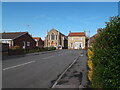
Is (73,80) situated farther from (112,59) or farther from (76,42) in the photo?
(76,42)

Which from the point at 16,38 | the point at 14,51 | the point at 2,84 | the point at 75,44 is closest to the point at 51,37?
the point at 75,44

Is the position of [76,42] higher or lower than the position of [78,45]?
higher

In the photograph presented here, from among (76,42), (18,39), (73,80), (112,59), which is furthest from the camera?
(76,42)

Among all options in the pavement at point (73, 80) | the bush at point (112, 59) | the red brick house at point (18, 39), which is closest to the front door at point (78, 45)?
the red brick house at point (18, 39)

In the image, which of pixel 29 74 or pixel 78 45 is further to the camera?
pixel 78 45

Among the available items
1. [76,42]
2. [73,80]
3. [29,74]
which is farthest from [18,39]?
[76,42]

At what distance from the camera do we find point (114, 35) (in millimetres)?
2549

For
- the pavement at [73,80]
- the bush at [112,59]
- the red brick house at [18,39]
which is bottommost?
the pavement at [73,80]

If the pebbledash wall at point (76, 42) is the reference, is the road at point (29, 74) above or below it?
below

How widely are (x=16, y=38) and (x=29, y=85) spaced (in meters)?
30.0

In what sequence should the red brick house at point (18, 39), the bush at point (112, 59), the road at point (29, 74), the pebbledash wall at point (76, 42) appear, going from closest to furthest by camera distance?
1. the bush at point (112, 59)
2. the road at point (29, 74)
3. the red brick house at point (18, 39)
4. the pebbledash wall at point (76, 42)

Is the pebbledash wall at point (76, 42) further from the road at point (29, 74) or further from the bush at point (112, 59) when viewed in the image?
the bush at point (112, 59)

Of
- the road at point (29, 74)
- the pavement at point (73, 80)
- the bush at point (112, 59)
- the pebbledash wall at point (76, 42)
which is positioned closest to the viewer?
the bush at point (112, 59)

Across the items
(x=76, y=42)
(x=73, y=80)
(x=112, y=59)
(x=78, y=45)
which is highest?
(x=76, y=42)
